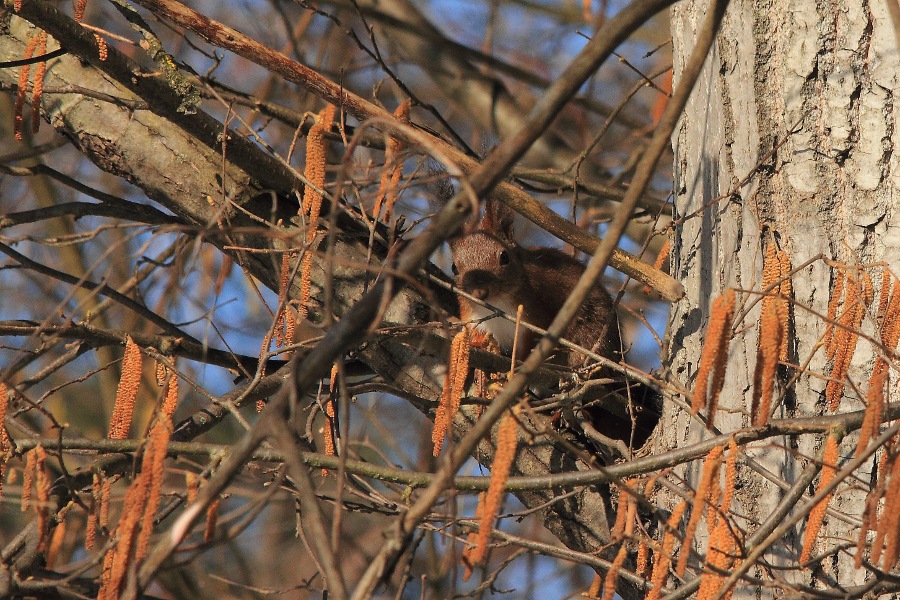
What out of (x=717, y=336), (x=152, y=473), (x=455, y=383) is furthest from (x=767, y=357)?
(x=152, y=473)

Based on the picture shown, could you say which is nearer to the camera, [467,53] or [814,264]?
[814,264]

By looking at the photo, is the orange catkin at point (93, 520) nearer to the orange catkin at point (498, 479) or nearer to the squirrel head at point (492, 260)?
the orange catkin at point (498, 479)

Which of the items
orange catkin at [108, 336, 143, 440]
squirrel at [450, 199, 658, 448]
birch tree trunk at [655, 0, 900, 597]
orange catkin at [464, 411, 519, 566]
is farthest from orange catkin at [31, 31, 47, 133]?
squirrel at [450, 199, 658, 448]

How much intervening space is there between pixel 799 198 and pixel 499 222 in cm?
198

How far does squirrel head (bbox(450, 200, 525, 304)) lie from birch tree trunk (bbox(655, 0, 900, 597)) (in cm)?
147

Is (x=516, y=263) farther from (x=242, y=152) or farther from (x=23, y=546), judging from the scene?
(x=23, y=546)

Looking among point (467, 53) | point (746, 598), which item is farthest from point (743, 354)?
point (467, 53)

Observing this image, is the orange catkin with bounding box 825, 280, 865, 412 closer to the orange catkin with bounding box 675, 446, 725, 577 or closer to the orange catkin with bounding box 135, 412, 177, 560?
the orange catkin with bounding box 675, 446, 725, 577

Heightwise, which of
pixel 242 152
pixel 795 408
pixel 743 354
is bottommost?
pixel 795 408

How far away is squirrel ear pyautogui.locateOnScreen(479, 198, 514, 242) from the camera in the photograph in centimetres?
427

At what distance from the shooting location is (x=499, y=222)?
170 inches

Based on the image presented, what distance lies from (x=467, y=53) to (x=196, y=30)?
255cm

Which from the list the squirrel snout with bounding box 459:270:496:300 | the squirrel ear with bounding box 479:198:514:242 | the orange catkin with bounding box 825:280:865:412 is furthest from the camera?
the squirrel ear with bounding box 479:198:514:242

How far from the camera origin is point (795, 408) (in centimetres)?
240
